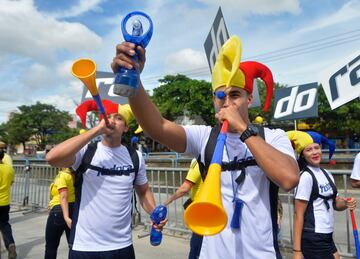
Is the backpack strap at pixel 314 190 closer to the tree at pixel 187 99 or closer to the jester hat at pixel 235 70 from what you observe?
the jester hat at pixel 235 70

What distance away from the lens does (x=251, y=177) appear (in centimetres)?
184

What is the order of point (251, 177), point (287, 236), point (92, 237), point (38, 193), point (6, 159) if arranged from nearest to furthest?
point (251, 177), point (92, 237), point (287, 236), point (6, 159), point (38, 193)

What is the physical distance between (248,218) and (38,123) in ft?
232

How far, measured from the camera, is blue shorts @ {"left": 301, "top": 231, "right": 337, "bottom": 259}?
338 cm

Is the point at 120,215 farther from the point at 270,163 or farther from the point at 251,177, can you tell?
the point at 270,163

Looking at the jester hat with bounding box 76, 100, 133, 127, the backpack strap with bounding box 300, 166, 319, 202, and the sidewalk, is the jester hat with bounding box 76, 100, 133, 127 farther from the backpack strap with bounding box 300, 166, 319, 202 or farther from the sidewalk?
the sidewalk

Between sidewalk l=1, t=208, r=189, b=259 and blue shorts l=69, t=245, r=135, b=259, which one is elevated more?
blue shorts l=69, t=245, r=135, b=259

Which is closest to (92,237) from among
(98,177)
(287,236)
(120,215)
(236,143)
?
(120,215)

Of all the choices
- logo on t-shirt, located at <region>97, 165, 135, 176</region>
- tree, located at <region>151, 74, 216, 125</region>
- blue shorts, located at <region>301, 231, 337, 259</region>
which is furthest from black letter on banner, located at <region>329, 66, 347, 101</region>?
tree, located at <region>151, 74, 216, 125</region>

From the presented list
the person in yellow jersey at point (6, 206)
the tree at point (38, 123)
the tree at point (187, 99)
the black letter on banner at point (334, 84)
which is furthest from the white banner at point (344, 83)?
the tree at point (38, 123)

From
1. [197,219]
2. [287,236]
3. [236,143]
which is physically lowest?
[287,236]

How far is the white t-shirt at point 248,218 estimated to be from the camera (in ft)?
5.84

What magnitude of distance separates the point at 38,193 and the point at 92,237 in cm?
762

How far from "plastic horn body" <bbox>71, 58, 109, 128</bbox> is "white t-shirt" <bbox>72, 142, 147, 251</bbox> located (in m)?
1.03
